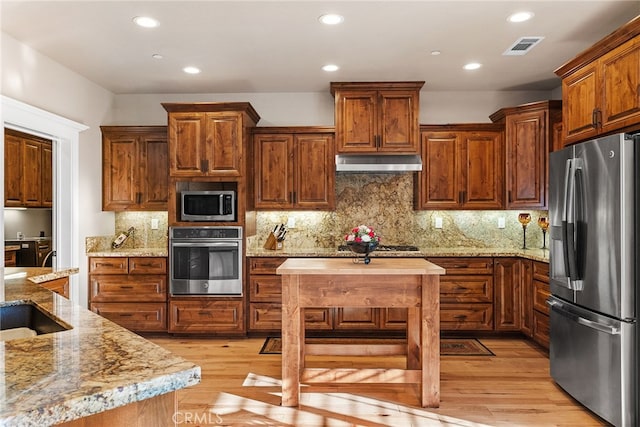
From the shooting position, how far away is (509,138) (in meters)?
4.59

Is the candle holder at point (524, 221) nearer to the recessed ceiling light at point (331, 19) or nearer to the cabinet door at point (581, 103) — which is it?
the cabinet door at point (581, 103)

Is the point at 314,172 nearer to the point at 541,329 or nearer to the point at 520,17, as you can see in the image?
the point at 520,17

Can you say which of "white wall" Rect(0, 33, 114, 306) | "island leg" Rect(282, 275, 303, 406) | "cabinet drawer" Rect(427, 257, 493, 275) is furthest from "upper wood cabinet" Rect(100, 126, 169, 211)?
"cabinet drawer" Rect(427, 257, 493, 275)

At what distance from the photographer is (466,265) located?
4.43 m

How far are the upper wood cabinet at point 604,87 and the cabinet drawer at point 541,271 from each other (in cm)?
123

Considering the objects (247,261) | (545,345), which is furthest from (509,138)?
(247,261)

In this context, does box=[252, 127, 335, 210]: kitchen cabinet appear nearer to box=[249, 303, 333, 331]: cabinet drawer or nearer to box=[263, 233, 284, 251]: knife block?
box=[263, 233, 284, 251]: knife block

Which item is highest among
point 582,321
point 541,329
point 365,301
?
point 365,301

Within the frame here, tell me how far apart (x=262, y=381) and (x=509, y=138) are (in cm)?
347

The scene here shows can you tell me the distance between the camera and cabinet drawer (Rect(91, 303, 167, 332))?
4520mm

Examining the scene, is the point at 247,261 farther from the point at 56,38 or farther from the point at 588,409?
the point at 588,409

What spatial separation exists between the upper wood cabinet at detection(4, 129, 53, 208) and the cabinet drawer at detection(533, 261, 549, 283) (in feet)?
19.5

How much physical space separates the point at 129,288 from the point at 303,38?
3070 millimetres

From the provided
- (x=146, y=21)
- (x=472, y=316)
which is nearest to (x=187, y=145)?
(x=146, y=21)
